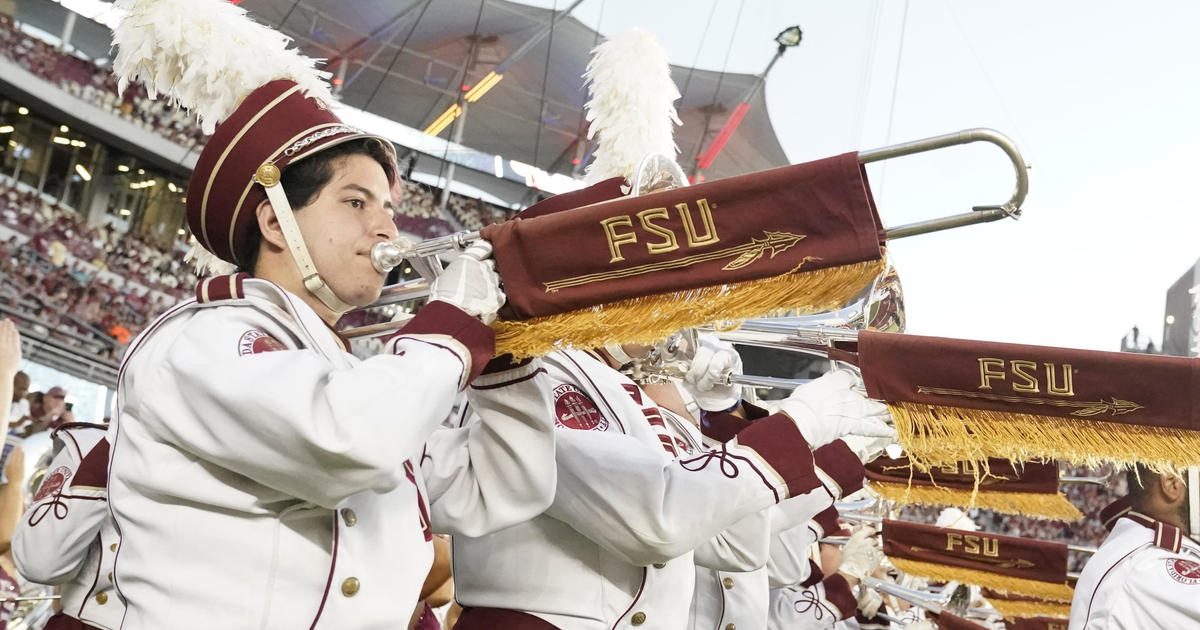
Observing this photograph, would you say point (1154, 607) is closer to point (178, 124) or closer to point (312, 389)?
point (312, 389)

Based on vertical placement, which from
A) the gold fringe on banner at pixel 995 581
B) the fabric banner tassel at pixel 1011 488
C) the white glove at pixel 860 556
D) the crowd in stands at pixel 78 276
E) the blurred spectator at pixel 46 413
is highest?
the fabric banner tassel at pixel 1011 488

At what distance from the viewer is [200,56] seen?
2.23 meters

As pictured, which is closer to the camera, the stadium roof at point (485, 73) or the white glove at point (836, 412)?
the white glove at point (836, 412)

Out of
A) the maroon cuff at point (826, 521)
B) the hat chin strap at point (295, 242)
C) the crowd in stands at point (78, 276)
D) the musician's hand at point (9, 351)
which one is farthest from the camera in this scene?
the crowd in stands at point (78, 276)

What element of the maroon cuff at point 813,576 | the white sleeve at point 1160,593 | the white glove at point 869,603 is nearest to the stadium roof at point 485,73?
the white glove at point 869,603

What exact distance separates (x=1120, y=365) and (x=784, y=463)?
2.38 feet

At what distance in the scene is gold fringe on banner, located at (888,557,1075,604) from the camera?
A: 4.66m

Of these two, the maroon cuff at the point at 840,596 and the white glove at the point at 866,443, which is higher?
the white glove at the point at 866,443

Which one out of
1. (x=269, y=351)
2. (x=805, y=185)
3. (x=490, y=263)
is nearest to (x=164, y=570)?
(x=269, y=351)

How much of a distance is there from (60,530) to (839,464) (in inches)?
70.1

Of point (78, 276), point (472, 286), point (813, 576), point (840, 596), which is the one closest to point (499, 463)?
point (472, 286)

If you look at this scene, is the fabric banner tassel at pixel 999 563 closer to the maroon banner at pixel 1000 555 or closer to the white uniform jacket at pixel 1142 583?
the maroon banner at pixel 1000 555

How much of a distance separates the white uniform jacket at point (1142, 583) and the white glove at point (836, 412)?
7.20 feet

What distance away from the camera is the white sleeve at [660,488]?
223 cm
